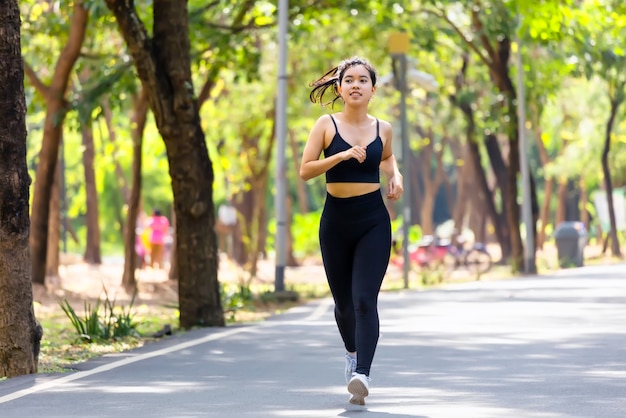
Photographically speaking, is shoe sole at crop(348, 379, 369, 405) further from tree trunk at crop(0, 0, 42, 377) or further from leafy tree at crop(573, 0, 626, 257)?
leafy tree at crop(573, 0, 626, 257)

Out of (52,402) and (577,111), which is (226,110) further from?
(52,402)

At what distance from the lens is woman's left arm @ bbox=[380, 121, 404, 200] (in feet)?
32.6

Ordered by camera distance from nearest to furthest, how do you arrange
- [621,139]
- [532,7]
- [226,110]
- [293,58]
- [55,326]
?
[55,326] < [532,7] < [293,58] < [226,110] < [621,139]

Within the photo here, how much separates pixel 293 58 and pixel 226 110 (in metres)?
3.53

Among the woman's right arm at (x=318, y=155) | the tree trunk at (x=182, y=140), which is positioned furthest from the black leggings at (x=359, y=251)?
the tree trunk at (x=182, y=140)

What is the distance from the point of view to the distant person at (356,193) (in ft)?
32.4

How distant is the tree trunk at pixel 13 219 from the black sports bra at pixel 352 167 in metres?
3.32

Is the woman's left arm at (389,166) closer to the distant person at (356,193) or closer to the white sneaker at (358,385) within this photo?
the distant person at (356,193)

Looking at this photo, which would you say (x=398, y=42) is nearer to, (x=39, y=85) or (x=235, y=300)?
(x=39, y=85)

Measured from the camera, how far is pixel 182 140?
709 inches

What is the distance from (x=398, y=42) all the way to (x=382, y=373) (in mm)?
18402

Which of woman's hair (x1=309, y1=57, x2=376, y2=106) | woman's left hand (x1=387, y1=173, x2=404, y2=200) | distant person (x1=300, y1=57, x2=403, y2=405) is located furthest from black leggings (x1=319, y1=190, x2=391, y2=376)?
woman's hair (x1=309, y1=57, x2=376, y2=106)

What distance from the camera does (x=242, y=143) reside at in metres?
43.0

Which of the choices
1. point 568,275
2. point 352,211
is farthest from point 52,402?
point 568,275
